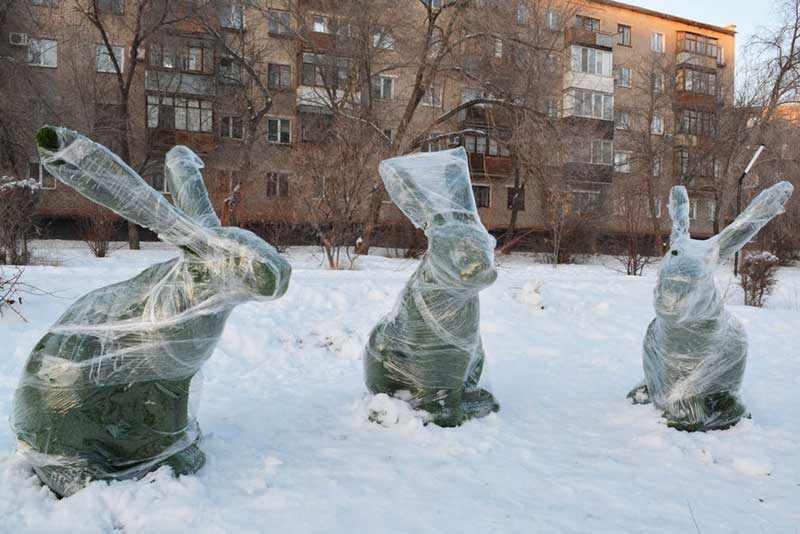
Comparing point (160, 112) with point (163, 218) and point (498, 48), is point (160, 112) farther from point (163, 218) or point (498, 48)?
point (163, 218)

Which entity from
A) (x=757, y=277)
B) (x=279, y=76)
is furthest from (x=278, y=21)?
(x=757, y=277)

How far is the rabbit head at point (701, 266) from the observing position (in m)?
3.59

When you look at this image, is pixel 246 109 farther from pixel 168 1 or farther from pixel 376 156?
pixel 376 156

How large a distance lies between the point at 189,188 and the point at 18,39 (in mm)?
22918

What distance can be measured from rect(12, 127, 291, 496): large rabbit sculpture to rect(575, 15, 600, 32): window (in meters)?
30.7

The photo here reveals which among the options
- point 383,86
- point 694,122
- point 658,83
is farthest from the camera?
point 694,122

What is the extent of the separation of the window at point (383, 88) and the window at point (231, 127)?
5857 millimetres

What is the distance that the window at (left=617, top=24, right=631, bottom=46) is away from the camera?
32.3 metres

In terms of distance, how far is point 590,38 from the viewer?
2905 cm

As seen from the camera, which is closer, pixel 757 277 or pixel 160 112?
pixel 757 277

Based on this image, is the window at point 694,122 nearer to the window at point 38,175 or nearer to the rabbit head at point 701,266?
the window at point 38,175

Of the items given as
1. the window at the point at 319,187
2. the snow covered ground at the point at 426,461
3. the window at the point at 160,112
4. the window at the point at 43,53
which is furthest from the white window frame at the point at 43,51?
the snow covered ground at the point at 426,461

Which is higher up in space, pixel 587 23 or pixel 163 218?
pixel 587 23

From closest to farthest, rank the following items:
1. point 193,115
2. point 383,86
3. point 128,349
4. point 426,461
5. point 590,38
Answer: point 128,349 → point 426,461 → point 193,115 → point 383,86 → point 590,38
